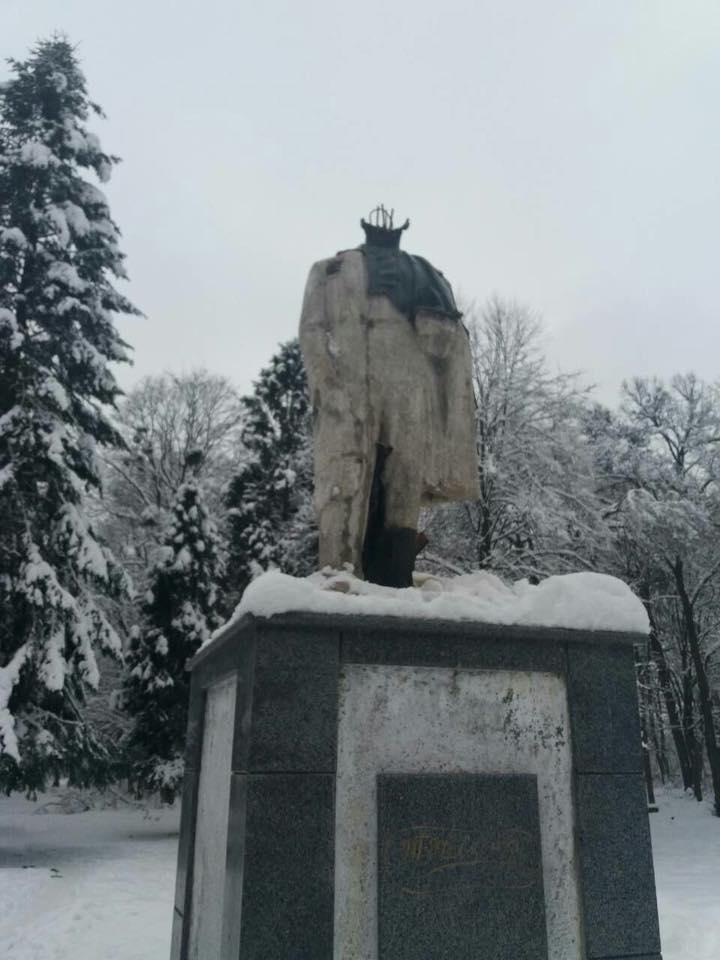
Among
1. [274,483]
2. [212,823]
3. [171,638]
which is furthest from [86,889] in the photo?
[274,483]

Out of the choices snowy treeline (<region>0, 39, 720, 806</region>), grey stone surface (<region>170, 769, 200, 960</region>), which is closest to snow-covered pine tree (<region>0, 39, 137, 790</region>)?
snowy treeline (<region>0, 39, 720, 806</region>)

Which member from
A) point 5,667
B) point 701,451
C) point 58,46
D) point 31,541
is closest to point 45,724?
point 5,667

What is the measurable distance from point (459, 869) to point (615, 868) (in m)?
0.72

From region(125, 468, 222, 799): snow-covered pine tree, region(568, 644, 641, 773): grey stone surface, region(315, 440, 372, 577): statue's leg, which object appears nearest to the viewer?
region(568, 644, 641, 773): grey stone surface

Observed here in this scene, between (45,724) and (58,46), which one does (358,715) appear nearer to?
(45,724)

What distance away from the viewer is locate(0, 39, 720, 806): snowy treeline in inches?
531

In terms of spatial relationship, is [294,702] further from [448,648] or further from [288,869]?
[448,648]

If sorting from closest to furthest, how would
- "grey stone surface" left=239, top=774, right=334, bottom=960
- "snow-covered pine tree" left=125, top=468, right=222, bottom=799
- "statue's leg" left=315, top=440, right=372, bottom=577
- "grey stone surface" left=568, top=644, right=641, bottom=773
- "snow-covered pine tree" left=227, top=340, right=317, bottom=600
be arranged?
"grey stone surface" left=239, top=774, right=334, bottom=960, "grey stone surface" left=568, top=644, right=641, bottom=773, "statue's leg" left=315, top=440, right=372, bottom=577, "snow-covered pine tree" left=125, top=468, right=222, bottom=799, "snow-covered pine tree" left=227, top=340, right=317, bottom=600

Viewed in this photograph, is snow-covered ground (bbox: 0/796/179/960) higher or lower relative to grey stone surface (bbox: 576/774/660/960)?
lower

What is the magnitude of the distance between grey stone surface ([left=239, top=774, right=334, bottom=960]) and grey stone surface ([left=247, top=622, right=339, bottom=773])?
71mm

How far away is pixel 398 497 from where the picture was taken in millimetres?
4172

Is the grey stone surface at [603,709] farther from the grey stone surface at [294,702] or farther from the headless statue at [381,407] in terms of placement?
the grey stone surface at [294,702]

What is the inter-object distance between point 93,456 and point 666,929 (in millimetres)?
11942

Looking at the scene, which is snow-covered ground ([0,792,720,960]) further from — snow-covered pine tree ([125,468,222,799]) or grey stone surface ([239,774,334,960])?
grey stone surface ([239,774,334,960])
